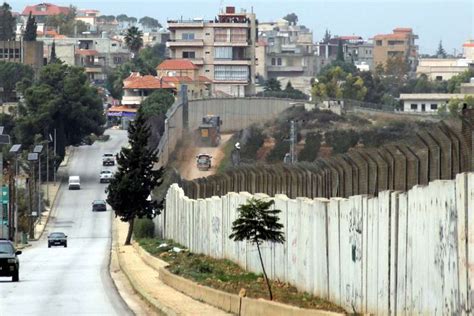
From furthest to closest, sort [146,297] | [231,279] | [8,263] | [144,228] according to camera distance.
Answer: [144,228] < [8,263] < [231,279] < [146,297]

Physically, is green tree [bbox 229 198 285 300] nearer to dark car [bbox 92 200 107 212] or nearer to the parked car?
dark car [bbox 92 200 107 212]

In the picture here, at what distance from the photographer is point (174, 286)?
4219cm

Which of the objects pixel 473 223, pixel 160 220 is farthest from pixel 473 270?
pixel 160 220

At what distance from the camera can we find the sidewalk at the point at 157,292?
33344 mm

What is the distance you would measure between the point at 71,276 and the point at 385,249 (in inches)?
1075

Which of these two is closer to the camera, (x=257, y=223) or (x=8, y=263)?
(x=257, y=223)

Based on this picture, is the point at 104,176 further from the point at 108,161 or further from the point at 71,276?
the point at 71,276

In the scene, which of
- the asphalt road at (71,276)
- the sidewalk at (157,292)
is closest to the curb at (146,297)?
the sidewalk at (157,292)

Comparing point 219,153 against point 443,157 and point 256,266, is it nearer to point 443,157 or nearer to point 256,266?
point 256,266

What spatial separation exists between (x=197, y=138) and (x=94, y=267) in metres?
88.1

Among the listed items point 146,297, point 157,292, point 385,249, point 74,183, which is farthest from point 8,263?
point 74,183

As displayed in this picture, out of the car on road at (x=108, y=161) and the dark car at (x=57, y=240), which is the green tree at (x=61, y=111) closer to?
the car on road at (x=108, y=161)

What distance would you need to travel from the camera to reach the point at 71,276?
52219mm

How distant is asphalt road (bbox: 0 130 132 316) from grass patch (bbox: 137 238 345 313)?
1.99m
